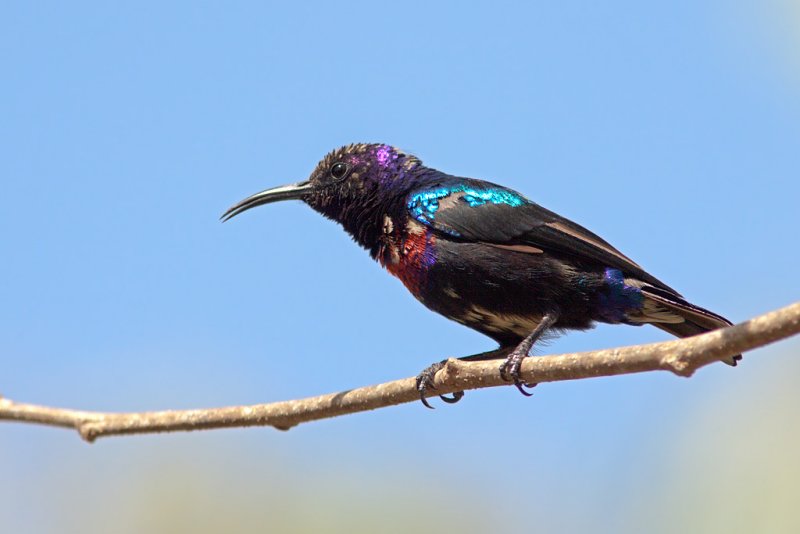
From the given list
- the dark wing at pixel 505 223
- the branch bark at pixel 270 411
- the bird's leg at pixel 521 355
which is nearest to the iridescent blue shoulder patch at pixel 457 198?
the dark wing at pixel 505 223

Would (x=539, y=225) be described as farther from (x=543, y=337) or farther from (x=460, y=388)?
(x=460, y=388)

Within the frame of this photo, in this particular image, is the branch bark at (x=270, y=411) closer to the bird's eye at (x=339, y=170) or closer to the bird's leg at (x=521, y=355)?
the bird's leg at (x=521, y=355)

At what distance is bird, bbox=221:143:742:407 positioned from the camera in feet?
19.1

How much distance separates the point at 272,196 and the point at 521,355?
3024 millimetres

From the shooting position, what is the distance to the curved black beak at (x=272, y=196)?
7.44 metres

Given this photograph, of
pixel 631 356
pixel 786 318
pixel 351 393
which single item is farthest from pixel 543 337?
pixel 786 318

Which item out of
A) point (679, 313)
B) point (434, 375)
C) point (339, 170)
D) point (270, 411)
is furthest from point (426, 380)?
point (339, 170)

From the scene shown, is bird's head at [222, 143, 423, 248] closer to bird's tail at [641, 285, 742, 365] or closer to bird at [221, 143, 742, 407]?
bird at [221, 143, 742, 407]

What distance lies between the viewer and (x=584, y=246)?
230 inches

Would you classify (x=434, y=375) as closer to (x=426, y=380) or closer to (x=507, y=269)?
(x=426, y=380)

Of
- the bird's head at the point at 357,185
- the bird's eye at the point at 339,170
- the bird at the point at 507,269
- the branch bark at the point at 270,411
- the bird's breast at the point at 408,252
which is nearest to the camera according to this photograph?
the branch bark at the point at 270,411

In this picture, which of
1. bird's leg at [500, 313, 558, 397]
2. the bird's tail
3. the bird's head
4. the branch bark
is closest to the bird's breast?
the bird's head

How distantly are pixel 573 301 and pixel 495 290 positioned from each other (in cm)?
45

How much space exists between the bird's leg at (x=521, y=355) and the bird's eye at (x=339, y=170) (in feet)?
6.34
